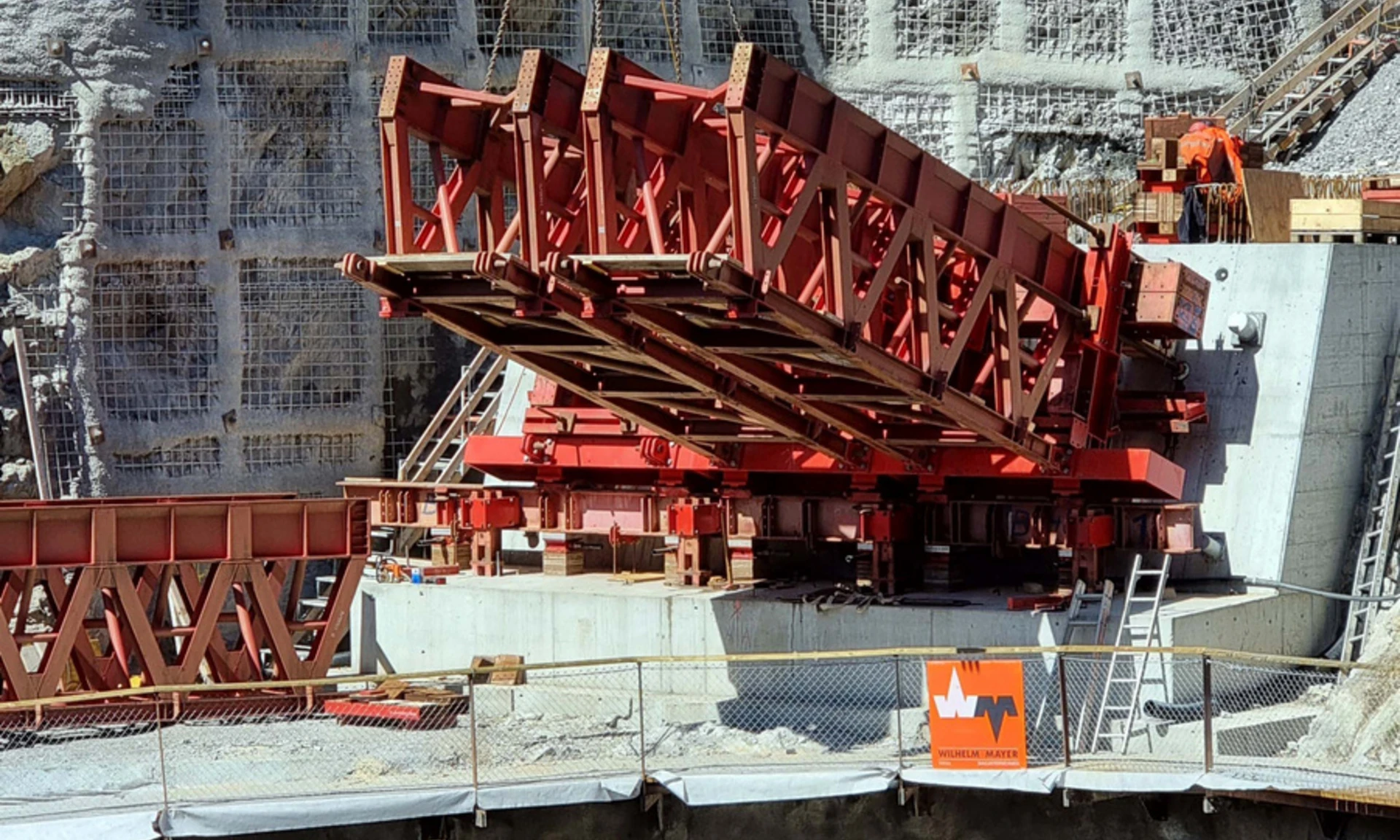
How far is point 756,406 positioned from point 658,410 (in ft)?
7.96

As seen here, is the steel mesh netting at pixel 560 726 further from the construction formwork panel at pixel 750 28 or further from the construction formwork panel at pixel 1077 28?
the construction formwork panel at pixel 1077 28

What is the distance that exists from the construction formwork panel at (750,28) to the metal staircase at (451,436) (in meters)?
7.22

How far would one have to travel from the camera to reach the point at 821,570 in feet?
92.9

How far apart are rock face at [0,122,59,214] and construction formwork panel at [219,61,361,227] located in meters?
2.80

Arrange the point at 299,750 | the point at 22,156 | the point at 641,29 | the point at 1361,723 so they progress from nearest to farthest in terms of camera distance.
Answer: the point at 1361,723 → the point at 299,750 → the point at 22,156 → the point at 641,29

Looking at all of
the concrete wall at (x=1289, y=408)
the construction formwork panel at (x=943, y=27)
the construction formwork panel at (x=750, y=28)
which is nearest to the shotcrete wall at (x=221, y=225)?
the construction formwork panel at (x=750, y=28)

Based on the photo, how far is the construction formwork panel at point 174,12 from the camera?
35875 mm

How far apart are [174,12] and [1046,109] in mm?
15146

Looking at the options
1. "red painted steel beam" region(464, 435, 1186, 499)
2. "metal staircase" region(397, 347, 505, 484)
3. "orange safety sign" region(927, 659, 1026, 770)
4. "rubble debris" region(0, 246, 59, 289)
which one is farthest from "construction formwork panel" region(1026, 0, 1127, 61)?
"orange safety sign" region(927, 659, 1026, 770)

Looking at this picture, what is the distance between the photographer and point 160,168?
35.7 metres

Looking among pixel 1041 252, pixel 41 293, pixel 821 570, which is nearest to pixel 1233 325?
pixel 1041 252

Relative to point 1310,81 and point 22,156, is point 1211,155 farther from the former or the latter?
point 22,156

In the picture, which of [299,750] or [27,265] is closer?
[299,750]

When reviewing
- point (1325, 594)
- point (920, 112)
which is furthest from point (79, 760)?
point (920, 112)
